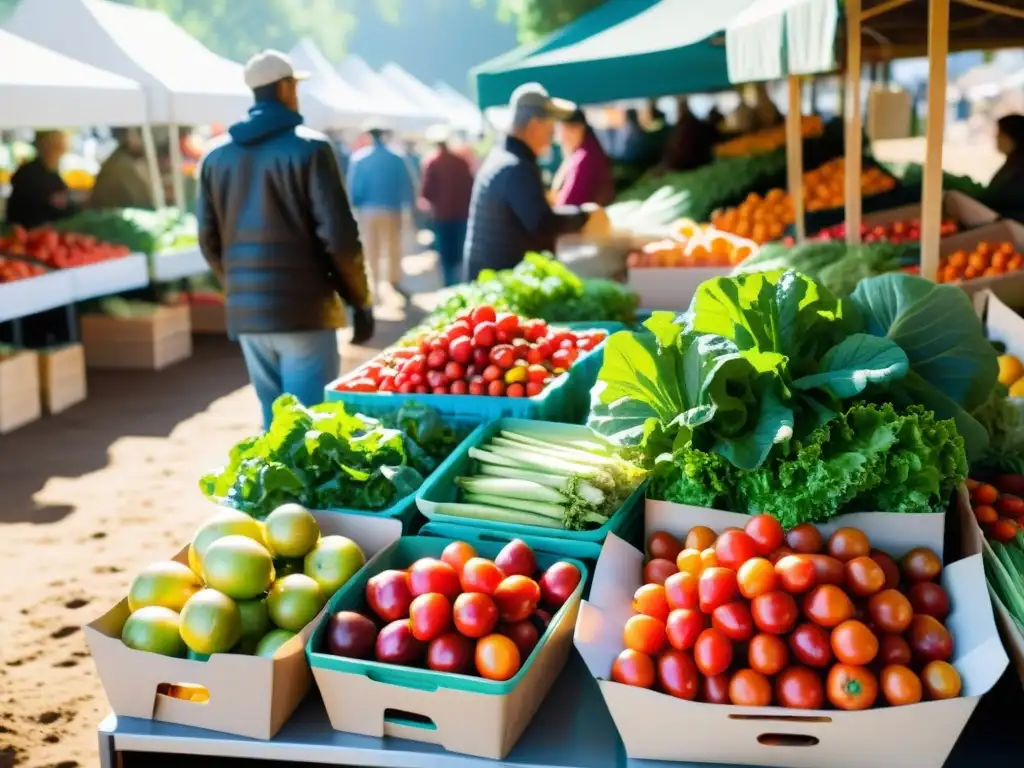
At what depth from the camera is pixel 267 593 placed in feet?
7.13

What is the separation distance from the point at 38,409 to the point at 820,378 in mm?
6252

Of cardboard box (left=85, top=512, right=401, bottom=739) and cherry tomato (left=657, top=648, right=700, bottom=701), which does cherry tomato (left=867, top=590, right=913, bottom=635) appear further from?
cardboard box (left=85, top=512, right=401, bottom=739)

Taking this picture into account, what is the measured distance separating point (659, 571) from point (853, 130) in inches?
137

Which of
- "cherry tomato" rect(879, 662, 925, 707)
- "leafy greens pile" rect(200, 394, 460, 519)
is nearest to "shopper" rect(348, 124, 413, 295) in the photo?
"leafy greens pile" rect(200, 394, 460, 519)

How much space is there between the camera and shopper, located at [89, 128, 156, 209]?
1000 centimetres

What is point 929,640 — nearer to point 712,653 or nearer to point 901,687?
point 901,687

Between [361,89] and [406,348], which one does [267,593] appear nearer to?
[406,348]

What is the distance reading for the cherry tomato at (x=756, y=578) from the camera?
1892mm

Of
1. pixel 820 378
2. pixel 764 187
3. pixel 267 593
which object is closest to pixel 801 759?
pixel 820 378

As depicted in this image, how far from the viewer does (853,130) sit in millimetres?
4961

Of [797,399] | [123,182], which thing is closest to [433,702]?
[797,399]

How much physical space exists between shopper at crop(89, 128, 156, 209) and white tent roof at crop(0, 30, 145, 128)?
1762 millimetres

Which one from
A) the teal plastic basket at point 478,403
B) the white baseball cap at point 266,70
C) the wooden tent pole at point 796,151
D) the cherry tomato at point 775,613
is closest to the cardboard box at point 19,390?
the white baseball cap at point 266,70

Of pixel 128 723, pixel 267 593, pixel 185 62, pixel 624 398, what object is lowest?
pixel 128 723
